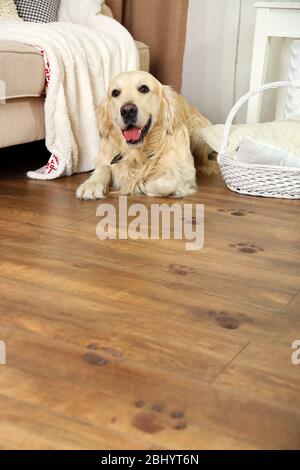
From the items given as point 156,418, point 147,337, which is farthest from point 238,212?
point 156,418

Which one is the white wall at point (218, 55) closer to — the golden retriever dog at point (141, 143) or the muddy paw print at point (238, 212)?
the golden retriever dog at point (141, 143)

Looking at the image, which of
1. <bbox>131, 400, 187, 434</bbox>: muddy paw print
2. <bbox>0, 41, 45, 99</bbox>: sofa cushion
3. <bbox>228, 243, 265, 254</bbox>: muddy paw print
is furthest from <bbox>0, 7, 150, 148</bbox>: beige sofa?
<bbox>131, 400, 187, 434</bbox>: muddy paw print

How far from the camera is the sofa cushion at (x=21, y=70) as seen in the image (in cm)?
236

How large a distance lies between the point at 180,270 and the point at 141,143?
0.93 m

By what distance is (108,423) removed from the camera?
96cm

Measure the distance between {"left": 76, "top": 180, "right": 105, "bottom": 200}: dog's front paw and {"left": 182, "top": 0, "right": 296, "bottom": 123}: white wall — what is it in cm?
140

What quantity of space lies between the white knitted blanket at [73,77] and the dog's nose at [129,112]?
36 centimetres

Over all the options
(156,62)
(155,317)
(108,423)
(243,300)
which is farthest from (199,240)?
(156,62)

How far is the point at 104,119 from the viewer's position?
101 inches

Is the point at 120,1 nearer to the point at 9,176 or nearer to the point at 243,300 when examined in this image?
the point at 9,176

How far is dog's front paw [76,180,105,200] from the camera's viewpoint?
2.35 metres

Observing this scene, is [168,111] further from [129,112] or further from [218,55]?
[218,55]

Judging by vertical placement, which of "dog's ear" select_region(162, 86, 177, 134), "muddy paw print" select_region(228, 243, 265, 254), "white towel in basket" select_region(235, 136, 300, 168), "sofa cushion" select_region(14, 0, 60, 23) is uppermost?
"sofa cushion" select_region(14, 0, 60, 23)

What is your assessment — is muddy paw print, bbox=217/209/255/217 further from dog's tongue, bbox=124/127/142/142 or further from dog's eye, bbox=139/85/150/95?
dog's eye, bbox=139/85/150/95
